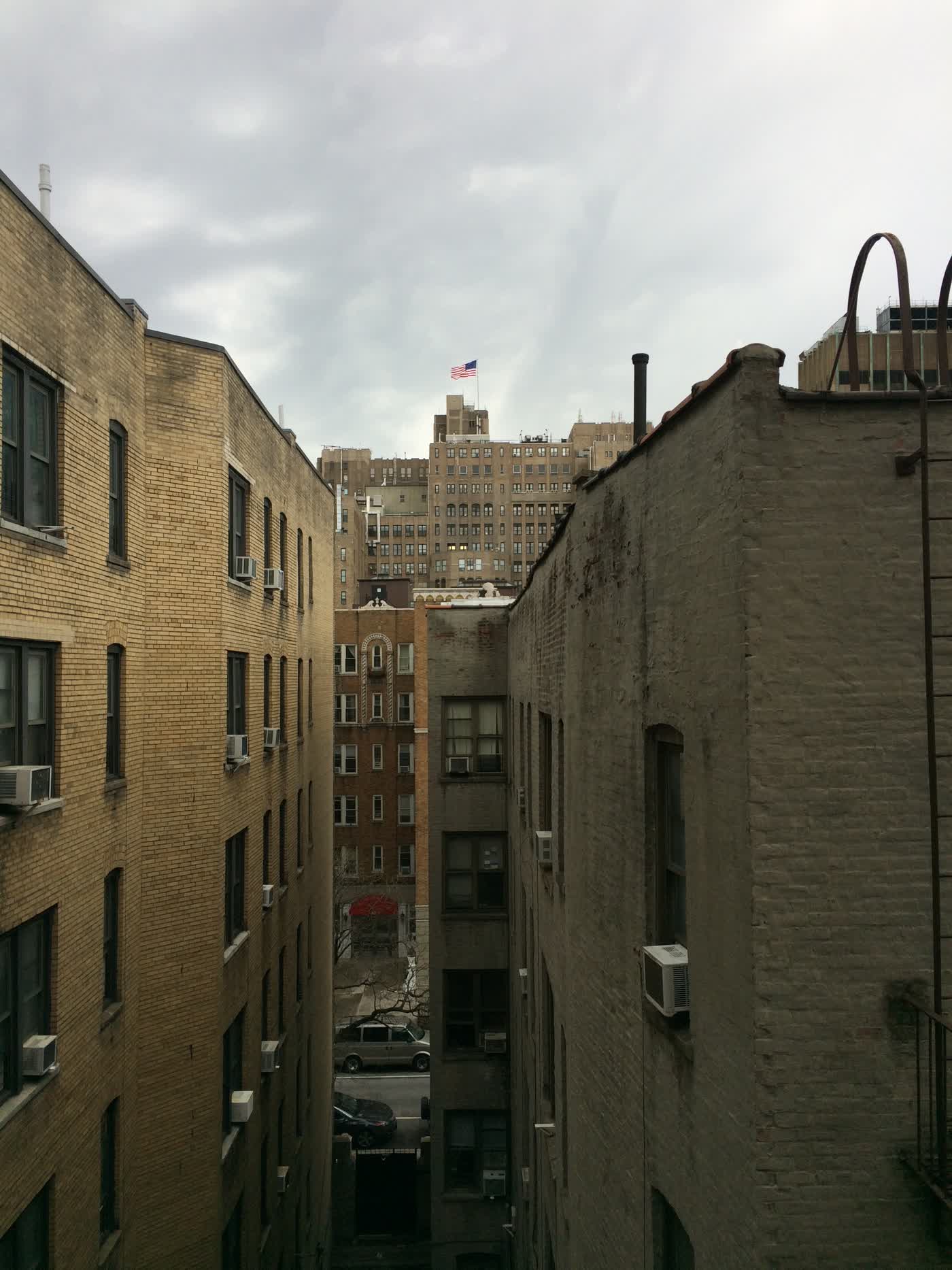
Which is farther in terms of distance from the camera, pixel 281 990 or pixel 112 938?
pixel 281 990

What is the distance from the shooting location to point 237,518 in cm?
1628

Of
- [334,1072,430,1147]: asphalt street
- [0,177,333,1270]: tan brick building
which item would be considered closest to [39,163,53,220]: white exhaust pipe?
[0,177,333,1270]: tan brick building

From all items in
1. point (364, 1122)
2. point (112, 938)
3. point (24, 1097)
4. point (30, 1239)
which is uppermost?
point (112, 938)

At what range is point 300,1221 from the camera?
22.3 metres

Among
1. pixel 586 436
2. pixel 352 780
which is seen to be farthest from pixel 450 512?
pixel 352 780

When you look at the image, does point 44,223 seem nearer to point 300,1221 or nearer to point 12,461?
point 12,461

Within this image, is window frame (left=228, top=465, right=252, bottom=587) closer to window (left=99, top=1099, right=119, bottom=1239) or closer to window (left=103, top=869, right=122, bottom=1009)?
window (left=103, top=869, right=122, bottom=1009)

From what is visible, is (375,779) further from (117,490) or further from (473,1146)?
(117,490)

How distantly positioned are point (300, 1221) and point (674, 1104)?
67.8 feet

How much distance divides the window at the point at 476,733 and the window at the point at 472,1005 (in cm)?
503

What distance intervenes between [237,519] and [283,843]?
836 centimetres

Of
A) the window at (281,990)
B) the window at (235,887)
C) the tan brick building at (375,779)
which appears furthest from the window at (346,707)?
the window at (235,887)

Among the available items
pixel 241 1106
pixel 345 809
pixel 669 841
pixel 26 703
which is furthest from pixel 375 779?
pixel 669 841

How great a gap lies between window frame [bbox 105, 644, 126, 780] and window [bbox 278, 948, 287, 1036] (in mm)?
9225
